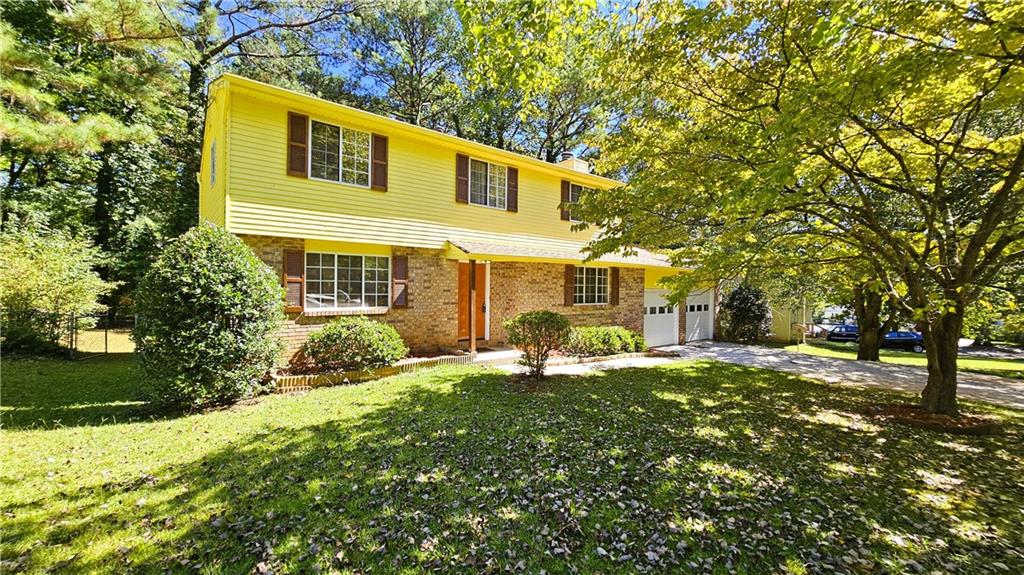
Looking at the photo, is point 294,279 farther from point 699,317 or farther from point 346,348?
point 699,317

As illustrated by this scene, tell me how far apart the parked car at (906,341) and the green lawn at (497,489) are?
62.3 feet

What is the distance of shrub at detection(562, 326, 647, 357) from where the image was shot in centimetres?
1137

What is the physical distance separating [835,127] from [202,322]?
360 inches

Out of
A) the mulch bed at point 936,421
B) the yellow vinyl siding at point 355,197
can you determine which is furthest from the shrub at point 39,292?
the mulch bed at point 936,421

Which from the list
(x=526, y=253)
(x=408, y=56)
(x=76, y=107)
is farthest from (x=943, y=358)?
(x=76, y=107)

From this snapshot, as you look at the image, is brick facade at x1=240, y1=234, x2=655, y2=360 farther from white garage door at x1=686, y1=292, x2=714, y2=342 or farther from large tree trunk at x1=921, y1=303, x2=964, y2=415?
large tree trunk at x1=921, y1=303, x2=964, y2=415

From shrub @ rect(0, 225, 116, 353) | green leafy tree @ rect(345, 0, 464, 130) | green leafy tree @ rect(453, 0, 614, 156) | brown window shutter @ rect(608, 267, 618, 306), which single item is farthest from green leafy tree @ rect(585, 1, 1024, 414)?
green leafy tree @ rect(345, 0, 464, 130)

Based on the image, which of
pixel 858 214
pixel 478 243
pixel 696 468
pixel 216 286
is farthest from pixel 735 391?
pixel 216 286

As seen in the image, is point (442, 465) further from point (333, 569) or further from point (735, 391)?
point (735, 391)

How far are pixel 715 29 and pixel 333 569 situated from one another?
25.5ft

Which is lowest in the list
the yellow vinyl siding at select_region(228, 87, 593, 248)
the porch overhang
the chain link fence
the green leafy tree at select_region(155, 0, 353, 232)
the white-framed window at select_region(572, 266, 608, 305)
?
the chain link fence

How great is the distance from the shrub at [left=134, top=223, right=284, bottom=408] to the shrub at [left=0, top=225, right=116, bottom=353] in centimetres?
791

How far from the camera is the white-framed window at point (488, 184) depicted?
12.0m

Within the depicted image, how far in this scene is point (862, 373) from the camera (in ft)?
35.4
